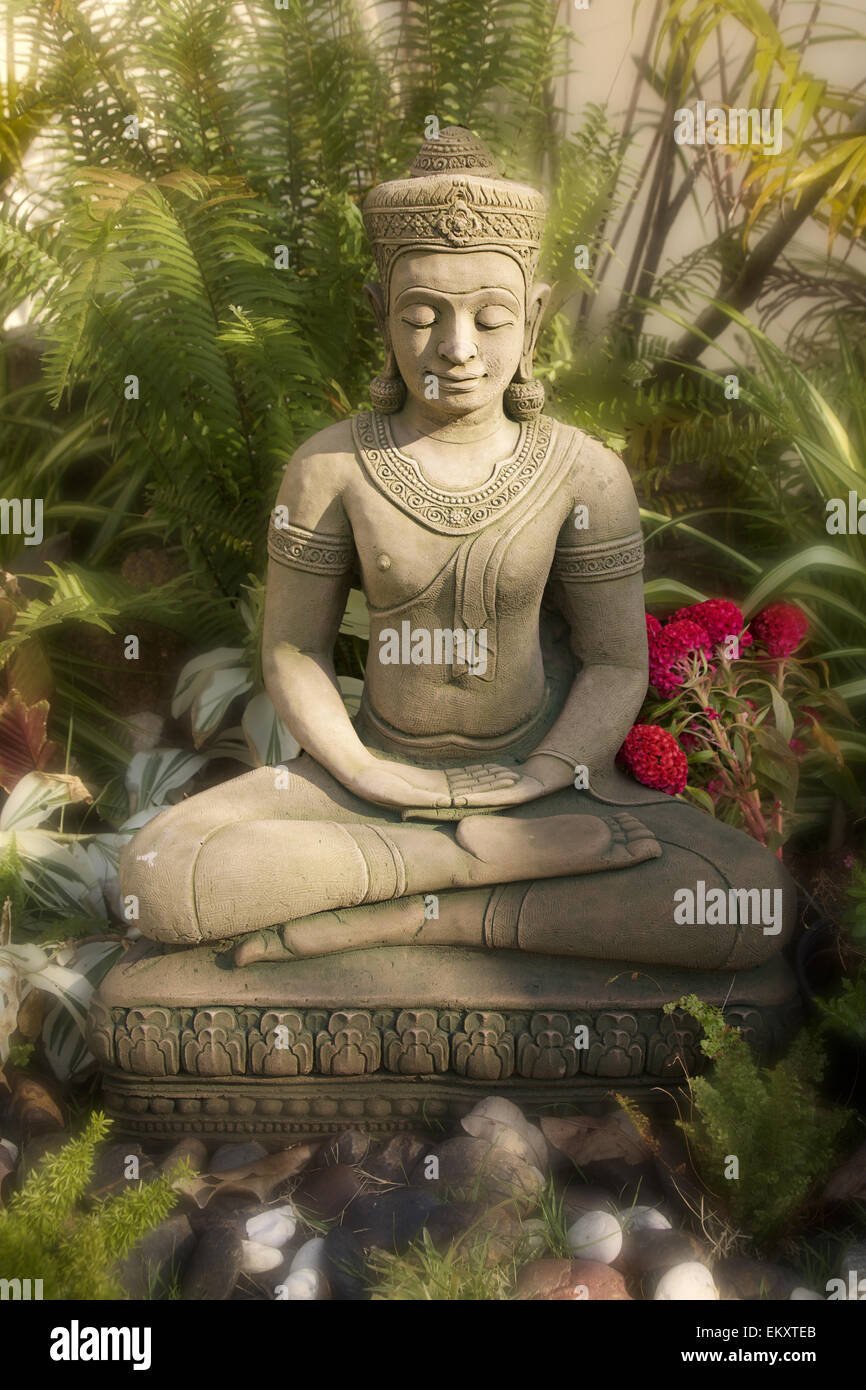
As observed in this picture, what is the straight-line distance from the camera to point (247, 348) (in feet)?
12.5

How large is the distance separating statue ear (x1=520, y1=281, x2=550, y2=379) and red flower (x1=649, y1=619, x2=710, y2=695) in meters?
0.81

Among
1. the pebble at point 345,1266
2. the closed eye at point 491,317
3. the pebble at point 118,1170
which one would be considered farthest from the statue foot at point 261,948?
the closed eye at point 491,317

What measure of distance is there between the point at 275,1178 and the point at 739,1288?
3.38 feet

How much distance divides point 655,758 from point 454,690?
22.4 inches

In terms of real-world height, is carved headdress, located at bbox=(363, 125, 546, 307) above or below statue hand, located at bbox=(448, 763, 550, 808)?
above

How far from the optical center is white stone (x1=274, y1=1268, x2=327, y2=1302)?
7.96ft

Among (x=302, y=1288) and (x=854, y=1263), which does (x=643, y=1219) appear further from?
(x=302, y=1288)

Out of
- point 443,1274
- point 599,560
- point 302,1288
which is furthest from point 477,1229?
point 599,560

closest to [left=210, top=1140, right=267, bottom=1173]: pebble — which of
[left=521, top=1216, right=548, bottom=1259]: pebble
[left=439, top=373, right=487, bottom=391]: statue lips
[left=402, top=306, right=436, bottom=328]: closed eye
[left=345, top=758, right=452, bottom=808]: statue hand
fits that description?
[left=521, top=1216, right=548, bottom=1259]: pebble

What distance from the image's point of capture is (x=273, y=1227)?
8.55ft

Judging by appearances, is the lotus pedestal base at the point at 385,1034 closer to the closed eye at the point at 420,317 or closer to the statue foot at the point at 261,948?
the statue foot at the point at 261,948

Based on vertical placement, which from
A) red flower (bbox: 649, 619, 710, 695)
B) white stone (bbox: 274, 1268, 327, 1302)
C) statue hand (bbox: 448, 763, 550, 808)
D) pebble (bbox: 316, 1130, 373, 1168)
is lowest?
white stone (bbox: 274, 1268, 327, 1302)

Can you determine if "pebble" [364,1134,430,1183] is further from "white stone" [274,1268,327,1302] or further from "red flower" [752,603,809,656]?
"red flower" [752,603,809,656]
